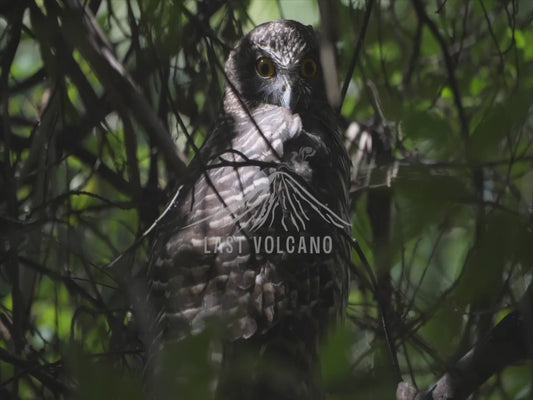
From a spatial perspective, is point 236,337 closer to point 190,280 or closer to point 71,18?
point 190,280

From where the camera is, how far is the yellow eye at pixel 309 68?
7.95ft

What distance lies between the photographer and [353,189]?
2402 millimetres

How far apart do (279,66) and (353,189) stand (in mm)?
438

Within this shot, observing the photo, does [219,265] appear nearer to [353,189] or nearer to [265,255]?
[265,255]

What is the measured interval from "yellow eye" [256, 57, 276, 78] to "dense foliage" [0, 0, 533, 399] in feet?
0.39

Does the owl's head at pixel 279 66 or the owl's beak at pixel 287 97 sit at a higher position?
the owl's head at pixel 279 66

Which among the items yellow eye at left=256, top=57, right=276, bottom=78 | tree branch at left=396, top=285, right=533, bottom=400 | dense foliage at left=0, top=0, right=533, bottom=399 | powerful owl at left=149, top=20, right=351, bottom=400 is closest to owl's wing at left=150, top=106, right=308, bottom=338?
powerful owl at left=149, top=20, right=351, bottom=400

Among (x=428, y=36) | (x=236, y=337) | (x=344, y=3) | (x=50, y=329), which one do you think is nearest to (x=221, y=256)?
(x=236, y=337)

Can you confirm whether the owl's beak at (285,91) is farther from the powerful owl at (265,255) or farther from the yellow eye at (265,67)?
the powerful owl at (265,255)

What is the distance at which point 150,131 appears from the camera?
4.29 feet

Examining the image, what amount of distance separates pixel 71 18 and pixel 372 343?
2.65ft

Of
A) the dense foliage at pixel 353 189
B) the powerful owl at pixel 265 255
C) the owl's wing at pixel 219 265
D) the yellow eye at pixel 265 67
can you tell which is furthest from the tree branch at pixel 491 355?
the yellow eye at pixel 265 67

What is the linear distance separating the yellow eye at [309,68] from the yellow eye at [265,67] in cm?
9

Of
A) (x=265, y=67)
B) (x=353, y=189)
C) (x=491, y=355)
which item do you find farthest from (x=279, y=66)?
(x=491, y=355)
